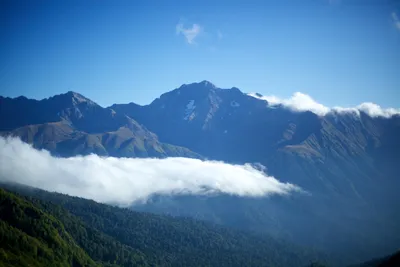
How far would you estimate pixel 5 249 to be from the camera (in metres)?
197

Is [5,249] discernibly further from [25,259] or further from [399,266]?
[399,266]

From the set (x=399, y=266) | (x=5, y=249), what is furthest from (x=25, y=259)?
(x=399, y=266)

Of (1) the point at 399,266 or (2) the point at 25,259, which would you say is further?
(2) the point at 25,259

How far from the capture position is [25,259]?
195500 mm

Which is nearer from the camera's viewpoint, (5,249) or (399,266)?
(399,266)

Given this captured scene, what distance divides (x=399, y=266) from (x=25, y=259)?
192 meters

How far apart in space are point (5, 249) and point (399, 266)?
204m

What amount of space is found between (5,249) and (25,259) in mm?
13431

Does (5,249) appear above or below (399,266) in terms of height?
below

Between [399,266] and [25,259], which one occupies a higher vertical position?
[399,266]

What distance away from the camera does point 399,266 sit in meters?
136
